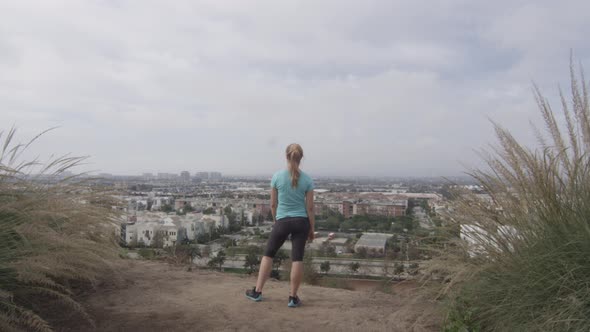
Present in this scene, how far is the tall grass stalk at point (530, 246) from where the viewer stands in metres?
2.53

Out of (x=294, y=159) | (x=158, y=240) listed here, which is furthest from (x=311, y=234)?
(x=158, y=240)

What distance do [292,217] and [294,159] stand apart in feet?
1.92

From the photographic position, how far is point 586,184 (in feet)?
9.45

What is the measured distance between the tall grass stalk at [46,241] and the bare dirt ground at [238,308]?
34cm

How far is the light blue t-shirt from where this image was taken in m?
4.16

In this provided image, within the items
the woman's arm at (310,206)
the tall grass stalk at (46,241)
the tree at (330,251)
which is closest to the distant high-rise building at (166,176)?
the tree at (330,251)

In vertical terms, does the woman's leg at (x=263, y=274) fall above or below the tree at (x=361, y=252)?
above

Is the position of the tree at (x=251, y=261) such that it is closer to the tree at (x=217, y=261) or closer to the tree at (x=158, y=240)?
the tree at (x=217, y=261)

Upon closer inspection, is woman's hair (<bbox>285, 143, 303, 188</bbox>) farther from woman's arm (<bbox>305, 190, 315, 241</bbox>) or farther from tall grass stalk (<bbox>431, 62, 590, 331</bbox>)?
tall grass stalk (<bbox>431, 62, 590, 331</bbox>)

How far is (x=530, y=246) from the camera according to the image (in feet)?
9.18

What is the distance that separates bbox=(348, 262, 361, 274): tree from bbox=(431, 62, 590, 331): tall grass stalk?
3141 mm

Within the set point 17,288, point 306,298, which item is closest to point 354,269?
point 306,298

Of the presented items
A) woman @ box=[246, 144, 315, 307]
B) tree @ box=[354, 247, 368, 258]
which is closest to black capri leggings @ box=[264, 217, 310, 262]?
woman @ box=[246, 144, 315, 307]

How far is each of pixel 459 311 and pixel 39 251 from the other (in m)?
3.07
